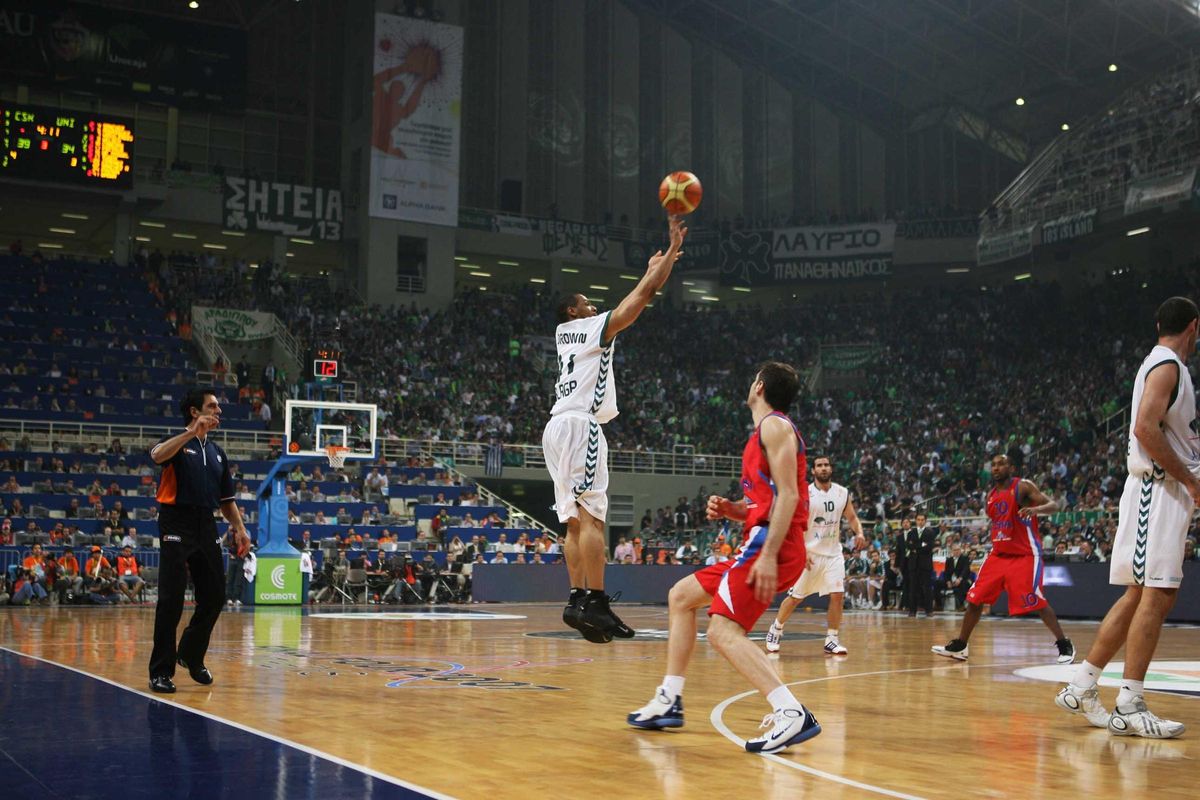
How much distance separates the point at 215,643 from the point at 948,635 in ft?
32.0

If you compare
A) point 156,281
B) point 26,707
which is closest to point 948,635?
point 26,707

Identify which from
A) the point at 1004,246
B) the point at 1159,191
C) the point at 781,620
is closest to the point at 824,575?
the point at 781,620

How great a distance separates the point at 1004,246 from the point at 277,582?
2691 centimetres

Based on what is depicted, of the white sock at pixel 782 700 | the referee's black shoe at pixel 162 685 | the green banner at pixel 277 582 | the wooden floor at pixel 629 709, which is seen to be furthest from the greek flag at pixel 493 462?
the white sock at pixel 782 700

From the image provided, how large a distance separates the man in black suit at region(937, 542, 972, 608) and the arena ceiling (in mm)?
20252

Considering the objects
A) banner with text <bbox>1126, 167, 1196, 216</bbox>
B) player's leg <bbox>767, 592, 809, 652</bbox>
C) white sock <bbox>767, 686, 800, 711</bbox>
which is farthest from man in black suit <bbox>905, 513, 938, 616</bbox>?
white sock <bbox>767, 686, 800, 711</bbox>

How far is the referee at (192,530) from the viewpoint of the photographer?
345 inches

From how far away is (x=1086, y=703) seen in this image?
7.27 meters

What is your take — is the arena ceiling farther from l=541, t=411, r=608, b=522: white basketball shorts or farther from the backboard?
l=541, t=411, r=608, b=522: white basketball shorts

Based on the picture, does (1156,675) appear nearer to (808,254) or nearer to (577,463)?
(577,463)

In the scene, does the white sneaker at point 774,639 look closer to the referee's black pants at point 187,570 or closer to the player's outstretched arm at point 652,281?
the referee's black pants at point 187,570

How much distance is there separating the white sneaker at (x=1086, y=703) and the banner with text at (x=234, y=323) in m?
34.5

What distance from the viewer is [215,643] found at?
13.1 meters

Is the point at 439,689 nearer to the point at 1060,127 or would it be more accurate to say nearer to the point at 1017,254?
the point at 1017,254
